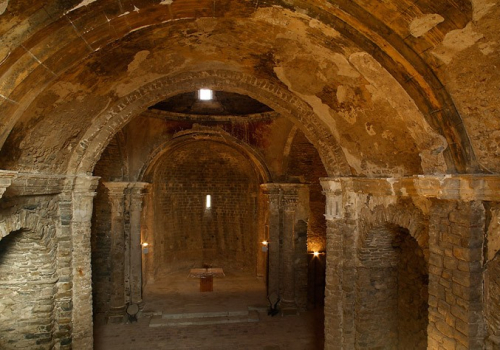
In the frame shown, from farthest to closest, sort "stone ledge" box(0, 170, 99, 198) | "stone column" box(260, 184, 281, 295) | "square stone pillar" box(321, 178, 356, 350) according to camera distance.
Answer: "stone column" box(260, 184, 281, 295) → "square stone pillar" box(321, 178, 356, 350) → "stone ledge" box(0, 170, 99, 198)

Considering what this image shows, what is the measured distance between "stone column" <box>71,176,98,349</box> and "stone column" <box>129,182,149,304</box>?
4.44 m

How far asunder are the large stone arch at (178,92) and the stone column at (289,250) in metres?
4.62

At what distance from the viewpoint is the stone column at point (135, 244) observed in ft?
38.5

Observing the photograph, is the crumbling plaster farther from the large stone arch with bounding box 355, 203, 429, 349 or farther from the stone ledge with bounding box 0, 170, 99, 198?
the large stone arch with bounding box 355, 203, 429, 349

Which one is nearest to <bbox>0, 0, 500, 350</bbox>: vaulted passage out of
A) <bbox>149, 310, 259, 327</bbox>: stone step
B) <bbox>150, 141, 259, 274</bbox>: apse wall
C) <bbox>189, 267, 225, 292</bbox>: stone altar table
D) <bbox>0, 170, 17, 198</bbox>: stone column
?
<bbox>0, 170, 17, 198</bbox>: stone column

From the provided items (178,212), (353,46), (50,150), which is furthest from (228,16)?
(178,212)

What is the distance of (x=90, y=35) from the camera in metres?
4.37

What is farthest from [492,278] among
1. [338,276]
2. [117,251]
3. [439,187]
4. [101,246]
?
[101,246]

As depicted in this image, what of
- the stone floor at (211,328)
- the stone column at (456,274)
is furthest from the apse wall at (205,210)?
the stone column at (456,274)

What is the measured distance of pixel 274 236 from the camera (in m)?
12.3

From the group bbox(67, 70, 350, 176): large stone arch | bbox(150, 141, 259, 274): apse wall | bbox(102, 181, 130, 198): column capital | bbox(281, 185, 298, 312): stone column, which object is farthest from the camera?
bbox(150, 141, 259, 274): apse wall

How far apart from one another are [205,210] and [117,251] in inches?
234

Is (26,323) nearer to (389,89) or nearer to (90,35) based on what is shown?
(90,35)

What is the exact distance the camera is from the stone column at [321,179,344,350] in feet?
25.0
